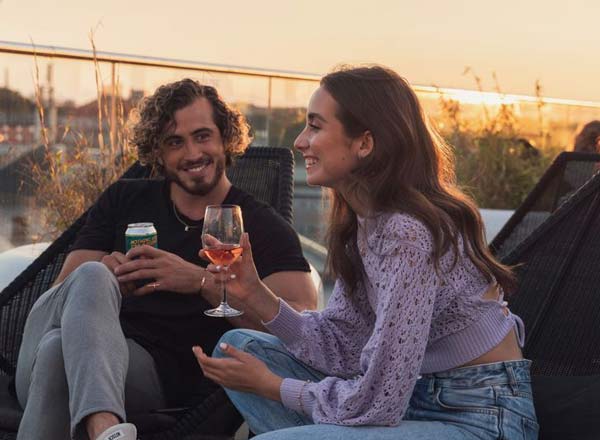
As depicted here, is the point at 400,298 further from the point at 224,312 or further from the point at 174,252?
the point at 174,252

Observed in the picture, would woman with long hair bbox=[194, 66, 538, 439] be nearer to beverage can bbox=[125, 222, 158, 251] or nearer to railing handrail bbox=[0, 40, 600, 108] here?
beverage can bbox=[125, 222, 158, 251]

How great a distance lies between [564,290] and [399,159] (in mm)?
997

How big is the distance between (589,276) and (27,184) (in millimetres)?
3421

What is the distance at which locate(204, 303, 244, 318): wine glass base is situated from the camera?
8.58ft

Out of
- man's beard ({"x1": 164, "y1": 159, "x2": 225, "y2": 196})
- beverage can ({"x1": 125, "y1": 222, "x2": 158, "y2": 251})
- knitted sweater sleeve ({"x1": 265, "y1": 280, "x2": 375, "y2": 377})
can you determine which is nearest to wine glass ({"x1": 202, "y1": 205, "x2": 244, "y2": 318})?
knitted sweater sleeve ({"x1": 265, "y1": 280, "x2": 375, "y2": 377})

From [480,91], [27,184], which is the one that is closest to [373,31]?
[480,91]

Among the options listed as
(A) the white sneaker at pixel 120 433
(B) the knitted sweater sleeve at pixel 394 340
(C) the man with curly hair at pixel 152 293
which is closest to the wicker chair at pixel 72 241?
(C) the man with curly hair at pixel 152 293

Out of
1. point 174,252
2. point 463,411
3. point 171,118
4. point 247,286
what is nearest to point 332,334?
point 247,286

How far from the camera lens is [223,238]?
258cm

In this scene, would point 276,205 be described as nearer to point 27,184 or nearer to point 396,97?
point 396,97

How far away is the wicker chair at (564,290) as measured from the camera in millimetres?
2857

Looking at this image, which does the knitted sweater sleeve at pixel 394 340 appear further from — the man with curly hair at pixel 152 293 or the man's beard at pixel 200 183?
the man's beard at pixel 200 183

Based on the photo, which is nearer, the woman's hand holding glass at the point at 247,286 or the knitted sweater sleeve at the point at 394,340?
the knitted sweater sleeve at the point at 394,340

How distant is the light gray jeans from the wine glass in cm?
29
